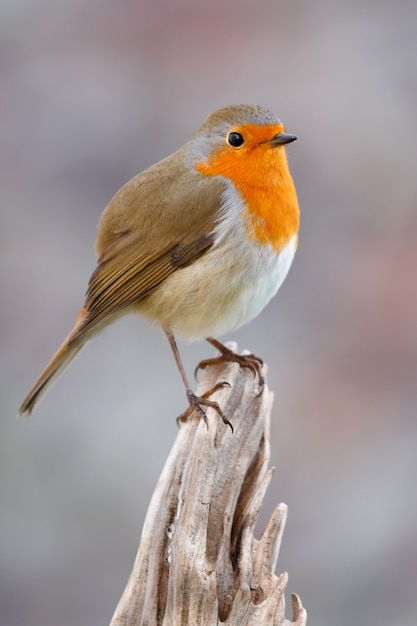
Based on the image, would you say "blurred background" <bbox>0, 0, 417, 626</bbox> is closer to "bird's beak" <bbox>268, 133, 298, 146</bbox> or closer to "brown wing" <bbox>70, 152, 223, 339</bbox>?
"brown wing" <bbox>70, 152, 223, 339</bbox>

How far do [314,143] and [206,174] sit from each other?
2460 mm

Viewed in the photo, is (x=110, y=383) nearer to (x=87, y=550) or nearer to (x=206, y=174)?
(x=87, y=550)

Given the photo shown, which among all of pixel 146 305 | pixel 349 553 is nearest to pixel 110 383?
pixel 349 553

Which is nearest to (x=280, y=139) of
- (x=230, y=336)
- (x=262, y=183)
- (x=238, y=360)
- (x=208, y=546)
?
(x=262, y=183)

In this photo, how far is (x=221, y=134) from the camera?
3.24 metres

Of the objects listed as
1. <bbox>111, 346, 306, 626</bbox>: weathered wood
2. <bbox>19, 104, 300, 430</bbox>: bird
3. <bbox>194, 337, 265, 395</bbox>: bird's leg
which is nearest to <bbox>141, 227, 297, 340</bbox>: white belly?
<bbox>19, 104, 300, 430</bbox>: bird

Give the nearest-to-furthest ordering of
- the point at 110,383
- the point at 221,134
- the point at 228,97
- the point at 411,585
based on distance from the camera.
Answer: the point at 221,134 < the point at 411,585 < the point at 110,383 < the point at 228,97

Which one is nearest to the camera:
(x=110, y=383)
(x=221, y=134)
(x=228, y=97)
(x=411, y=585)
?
(x=221, y=134)

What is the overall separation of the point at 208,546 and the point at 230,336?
2.50 meters

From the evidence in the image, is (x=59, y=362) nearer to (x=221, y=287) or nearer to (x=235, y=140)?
(x=221, y=287)

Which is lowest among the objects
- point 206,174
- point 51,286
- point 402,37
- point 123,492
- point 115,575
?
point 115,575

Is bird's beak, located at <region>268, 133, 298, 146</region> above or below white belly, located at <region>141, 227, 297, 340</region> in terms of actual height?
above

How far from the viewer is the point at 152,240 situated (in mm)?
3201

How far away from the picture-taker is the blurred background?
451 cm
